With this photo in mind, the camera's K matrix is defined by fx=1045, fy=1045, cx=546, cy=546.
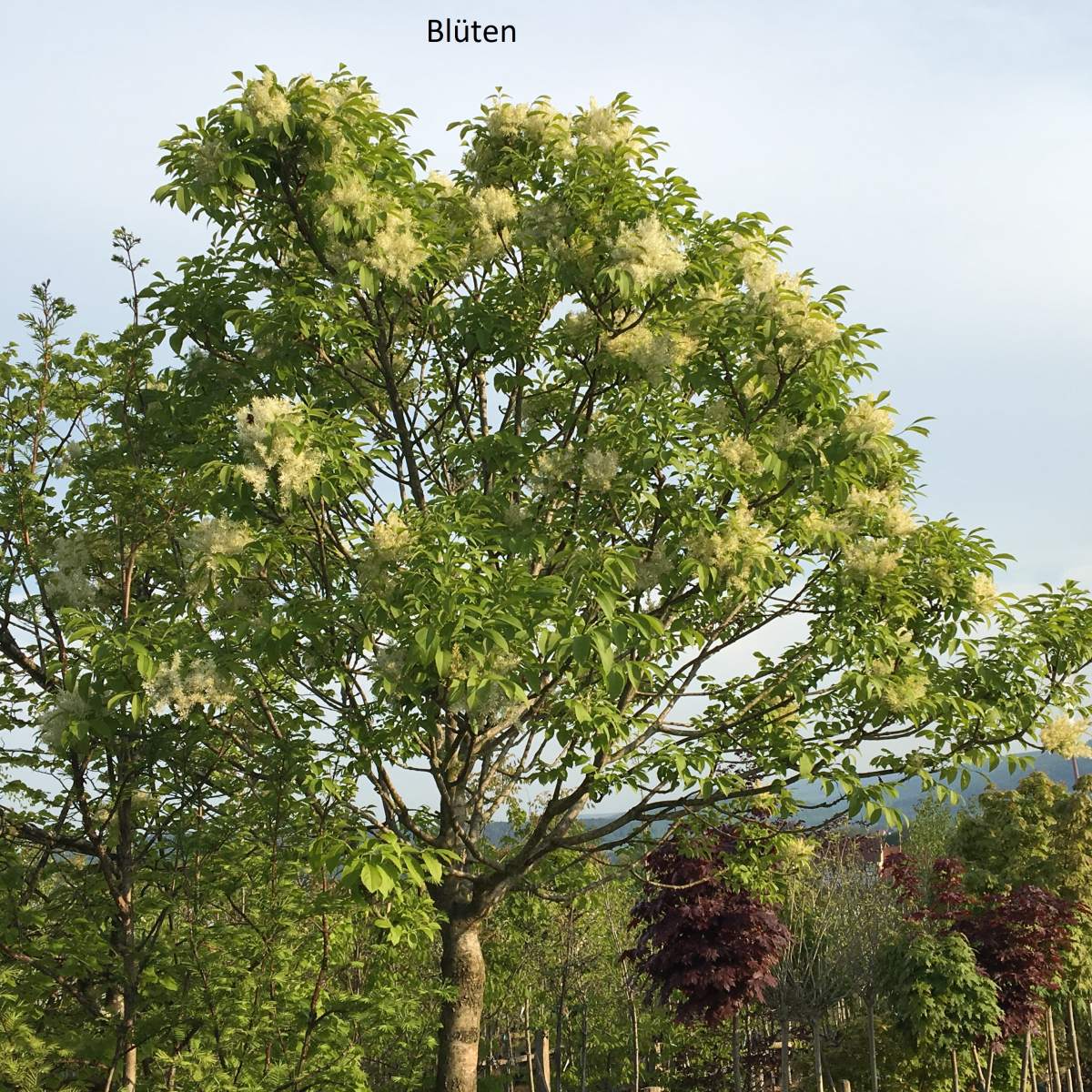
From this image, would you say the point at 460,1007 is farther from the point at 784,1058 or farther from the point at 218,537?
the point at 784,1058

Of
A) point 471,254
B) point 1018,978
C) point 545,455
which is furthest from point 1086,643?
point 1018,978

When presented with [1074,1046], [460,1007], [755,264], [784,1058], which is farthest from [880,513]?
[1074,1046]

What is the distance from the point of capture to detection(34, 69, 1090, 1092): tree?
543 cm

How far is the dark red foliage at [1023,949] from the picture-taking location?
13.7m

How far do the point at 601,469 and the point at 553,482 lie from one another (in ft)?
1.76

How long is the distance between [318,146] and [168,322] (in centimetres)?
188

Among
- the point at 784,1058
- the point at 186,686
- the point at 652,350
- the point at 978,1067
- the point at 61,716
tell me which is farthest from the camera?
the point at 978,1067

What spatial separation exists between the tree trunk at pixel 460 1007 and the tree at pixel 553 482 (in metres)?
0.02

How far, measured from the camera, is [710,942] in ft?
39.4

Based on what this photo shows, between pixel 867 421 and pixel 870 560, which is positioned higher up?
pixel 867 421

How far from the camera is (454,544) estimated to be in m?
5.21

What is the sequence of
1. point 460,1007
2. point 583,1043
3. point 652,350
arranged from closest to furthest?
point 652,350, point 460,1007, point 583,1043

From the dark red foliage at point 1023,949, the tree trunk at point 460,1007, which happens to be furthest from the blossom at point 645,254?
the dark red foliage at point 1023,949

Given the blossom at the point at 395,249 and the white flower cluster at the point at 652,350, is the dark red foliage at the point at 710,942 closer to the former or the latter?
the white flower cluster at the point at 652,350
